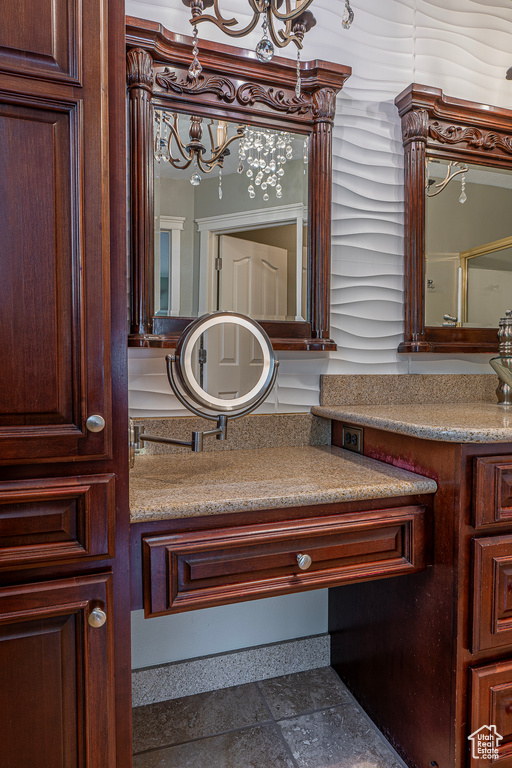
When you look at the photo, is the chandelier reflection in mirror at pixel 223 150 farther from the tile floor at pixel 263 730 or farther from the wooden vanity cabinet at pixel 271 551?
the tile floor at pixel 263 730

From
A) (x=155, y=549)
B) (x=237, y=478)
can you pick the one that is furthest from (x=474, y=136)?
(x=155, y=549)

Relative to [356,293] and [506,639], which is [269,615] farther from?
[356,293]

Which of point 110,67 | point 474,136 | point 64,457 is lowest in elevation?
point 64,457

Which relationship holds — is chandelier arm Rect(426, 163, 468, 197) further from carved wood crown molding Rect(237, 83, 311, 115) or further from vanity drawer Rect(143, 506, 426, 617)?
vanity drawer Rect(143, 506, 426, 617)

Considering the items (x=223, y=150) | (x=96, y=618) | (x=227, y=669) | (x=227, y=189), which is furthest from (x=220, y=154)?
(x=227, y=669)

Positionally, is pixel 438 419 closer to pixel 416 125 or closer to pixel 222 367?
pixel 222 367

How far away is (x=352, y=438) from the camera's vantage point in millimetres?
1576

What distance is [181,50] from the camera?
148cm

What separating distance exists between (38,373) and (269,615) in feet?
4.24

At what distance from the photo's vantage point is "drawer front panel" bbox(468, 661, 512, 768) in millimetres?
1150

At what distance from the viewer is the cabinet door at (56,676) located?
886 mm

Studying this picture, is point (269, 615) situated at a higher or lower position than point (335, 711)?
higher

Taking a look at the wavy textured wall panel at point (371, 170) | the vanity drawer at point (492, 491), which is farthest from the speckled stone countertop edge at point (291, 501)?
the wavy textured wall panel at point (371, 170)

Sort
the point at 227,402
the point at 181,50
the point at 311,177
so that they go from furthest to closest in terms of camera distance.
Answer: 1. the point at 311,177
2. the point at 181,50
3. the point at 227,402
